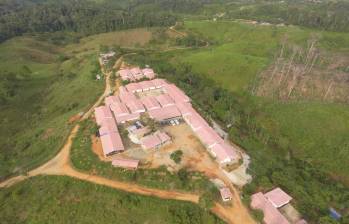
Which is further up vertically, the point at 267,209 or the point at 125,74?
the point at 125,74

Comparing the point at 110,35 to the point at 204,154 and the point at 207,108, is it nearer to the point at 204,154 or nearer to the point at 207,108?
the point at 207,108

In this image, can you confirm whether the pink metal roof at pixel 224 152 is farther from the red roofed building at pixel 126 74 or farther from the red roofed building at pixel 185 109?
the red roofed building at pixel 126 74

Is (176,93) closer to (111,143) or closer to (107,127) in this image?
(107,127)

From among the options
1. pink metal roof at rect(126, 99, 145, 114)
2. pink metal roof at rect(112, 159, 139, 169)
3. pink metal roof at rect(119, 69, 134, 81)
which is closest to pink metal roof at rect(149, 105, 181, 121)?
pink metal roof at rect(126, 99, 145, 114)

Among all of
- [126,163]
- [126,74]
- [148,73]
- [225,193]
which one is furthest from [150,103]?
[225,193]

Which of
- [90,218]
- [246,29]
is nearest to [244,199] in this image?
[90,218]
